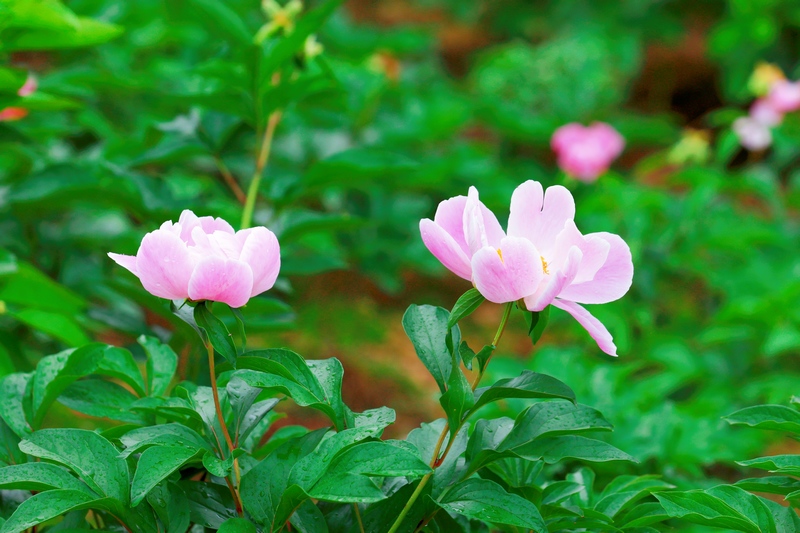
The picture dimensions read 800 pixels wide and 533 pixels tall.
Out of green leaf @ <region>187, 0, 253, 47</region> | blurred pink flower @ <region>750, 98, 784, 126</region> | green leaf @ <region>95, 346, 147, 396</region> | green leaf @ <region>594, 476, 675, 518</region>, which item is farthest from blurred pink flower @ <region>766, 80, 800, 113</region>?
green leaf @ <region>95, 346, 147, 396</region>

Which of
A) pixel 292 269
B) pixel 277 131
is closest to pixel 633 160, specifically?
pixel 277 131

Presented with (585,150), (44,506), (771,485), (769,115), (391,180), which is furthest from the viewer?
(769,115)

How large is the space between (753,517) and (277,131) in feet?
5.14

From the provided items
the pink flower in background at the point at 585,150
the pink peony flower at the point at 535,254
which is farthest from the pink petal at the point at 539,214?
the pink flower in background at the point at 585,150

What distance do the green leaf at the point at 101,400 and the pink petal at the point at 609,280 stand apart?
0.37 m

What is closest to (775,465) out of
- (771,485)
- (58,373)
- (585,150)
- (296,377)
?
(771,485)

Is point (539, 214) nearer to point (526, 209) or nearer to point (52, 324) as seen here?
point (526, 209)

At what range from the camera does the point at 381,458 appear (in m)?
0.52

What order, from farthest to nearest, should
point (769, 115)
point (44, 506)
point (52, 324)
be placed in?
point (769, 115), point (52, 324), point (44, 506)

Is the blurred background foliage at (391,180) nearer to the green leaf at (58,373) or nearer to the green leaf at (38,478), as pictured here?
the green leaf at (58,373)

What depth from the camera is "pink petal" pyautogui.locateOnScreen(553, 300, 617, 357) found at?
1.82 ft

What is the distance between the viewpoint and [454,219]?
59cm

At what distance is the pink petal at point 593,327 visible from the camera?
0.55 meters

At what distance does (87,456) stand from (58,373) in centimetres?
12
